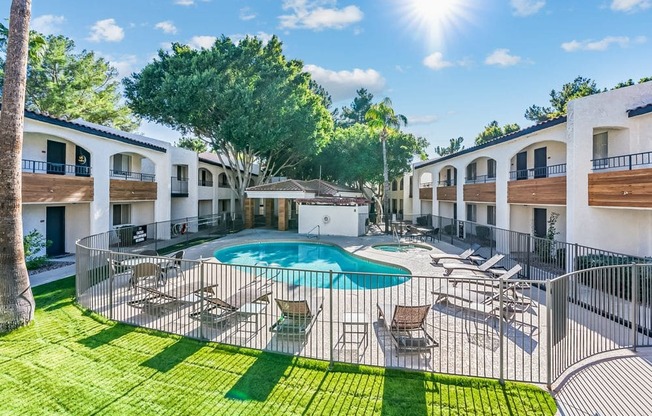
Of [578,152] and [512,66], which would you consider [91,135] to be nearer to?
[578,152]

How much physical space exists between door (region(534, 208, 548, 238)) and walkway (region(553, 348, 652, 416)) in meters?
14.1

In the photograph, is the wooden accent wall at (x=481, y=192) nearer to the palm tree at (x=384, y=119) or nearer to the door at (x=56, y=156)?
the palm tree at (x=384, y=119)

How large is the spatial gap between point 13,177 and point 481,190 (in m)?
23.9

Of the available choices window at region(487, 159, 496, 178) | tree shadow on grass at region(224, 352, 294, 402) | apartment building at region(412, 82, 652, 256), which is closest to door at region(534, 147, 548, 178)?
apartment building at region(412, 82, 652, 256)

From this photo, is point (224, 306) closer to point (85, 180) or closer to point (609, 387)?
point (609, 387)

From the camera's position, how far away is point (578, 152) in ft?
44.8

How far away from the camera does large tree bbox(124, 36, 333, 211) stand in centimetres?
2303

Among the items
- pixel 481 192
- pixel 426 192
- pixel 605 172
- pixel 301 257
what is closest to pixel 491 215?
pixel 481 192

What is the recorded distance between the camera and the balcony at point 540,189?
593 inches

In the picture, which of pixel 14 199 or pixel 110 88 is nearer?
pixel 14 199

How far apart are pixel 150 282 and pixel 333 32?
1871 cm

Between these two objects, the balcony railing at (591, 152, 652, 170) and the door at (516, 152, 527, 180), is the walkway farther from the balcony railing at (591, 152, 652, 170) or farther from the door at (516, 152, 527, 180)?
the door at (516, 152, 527, 180)

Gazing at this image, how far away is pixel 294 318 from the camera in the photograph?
26.3ft

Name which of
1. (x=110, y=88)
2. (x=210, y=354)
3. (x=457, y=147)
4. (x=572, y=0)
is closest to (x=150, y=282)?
(x=210, y=354)
